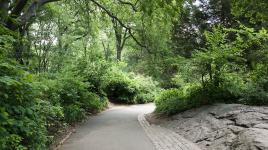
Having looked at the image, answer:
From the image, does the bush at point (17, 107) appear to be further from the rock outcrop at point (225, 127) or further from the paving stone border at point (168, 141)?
the rock outcrop at point (225, 127)

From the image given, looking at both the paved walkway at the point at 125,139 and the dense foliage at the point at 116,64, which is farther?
the paved walkway at the point at 125,139

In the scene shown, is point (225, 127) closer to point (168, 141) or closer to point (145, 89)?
point (168, 141)

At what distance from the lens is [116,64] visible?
29.0 m

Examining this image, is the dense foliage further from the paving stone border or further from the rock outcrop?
the paving stone border

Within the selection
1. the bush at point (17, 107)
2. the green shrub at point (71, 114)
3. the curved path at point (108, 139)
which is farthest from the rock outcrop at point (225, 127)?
the bush at point (17, 107)

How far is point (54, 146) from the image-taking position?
29.9 feet

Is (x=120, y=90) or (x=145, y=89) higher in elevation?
(x=145, y=89)

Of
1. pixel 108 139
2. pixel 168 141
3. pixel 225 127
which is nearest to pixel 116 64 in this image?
pixel 108 139

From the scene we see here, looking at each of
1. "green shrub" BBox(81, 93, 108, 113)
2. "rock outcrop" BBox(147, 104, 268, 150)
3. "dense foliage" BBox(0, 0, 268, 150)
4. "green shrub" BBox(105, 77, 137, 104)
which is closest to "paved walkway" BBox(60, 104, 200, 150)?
"rock outcrop" BBox(147, 104, 268, 150)

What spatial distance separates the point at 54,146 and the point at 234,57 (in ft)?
27.0

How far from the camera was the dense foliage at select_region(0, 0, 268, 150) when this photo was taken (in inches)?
247

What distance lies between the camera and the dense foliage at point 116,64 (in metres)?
6.27

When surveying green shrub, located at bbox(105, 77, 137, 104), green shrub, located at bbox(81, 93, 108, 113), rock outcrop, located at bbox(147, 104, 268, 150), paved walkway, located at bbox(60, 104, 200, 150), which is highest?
green shrub, located at bbox(105, 77, 137, 104)

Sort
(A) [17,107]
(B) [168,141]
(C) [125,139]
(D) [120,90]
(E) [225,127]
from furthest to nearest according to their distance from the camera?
1. (D) [120,90]
2. (C) [125,139]
3. (B) [168,141]
4. (E) [225,127]
5. (A) [17,107]
